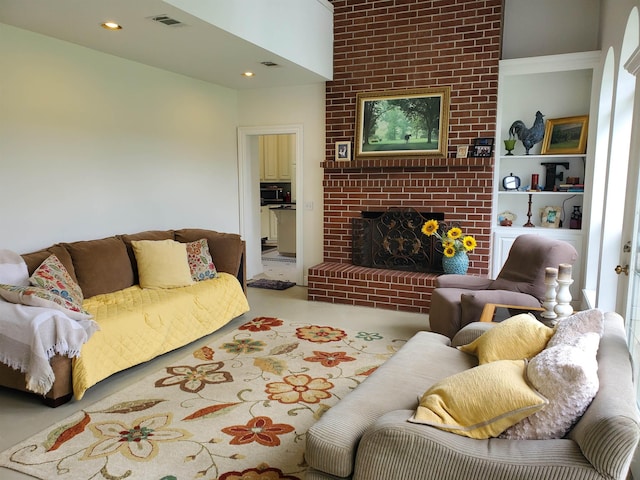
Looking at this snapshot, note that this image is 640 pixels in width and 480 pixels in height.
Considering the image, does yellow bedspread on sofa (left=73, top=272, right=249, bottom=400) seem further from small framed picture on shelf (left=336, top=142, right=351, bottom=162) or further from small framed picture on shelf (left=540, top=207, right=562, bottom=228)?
small framed picture on shelf (left=540, top=207, right=562, bottom=228)

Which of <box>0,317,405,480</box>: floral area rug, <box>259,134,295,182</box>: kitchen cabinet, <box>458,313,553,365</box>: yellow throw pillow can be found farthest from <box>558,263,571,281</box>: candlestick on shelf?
<box>259,134,295,182</box>: kitchen cabinet

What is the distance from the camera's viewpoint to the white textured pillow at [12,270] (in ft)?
10.1

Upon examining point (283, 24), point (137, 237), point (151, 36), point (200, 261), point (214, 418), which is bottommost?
point (214, 418)

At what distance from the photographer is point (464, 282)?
13.5 feet

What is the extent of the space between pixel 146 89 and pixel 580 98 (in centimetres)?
443

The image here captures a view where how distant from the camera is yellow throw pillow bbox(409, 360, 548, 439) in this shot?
1.49 meters

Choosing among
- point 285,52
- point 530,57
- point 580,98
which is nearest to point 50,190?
point 285,52

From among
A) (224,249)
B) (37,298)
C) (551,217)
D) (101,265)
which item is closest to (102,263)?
(101,265)

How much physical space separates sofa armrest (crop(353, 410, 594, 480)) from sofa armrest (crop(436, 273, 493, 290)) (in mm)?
2615

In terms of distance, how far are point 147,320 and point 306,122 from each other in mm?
3177

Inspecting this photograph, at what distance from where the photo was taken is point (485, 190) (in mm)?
4855

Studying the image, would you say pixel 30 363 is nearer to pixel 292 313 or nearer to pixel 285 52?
pixel 292 313

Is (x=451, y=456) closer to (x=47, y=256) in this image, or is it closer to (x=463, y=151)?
(x=47, y=256)

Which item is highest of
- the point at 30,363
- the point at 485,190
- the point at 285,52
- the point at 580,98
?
the point at 285,52
